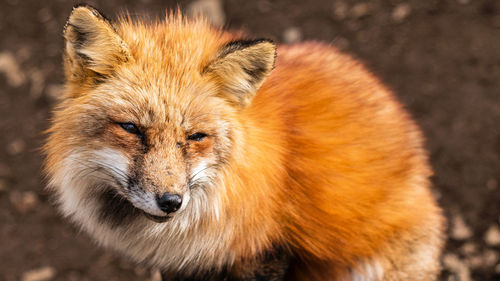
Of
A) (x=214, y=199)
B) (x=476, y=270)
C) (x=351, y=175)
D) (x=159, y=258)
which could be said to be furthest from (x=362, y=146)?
(x=476, y=270)

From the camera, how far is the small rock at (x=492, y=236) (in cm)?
379

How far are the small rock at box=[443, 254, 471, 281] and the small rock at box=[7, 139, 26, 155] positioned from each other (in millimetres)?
4165

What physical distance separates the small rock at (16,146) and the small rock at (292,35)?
303 cm

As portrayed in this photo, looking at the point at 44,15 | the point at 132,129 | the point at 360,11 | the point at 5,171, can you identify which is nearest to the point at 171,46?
the point at 132,129

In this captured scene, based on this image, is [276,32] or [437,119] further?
[276,32]

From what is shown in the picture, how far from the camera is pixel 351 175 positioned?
92.7 inches

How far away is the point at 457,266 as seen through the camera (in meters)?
3.74

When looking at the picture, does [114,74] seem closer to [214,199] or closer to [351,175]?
[214,199]

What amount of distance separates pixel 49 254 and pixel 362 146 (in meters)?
3.13

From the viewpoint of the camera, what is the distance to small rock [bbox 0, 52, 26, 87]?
17.1 feet

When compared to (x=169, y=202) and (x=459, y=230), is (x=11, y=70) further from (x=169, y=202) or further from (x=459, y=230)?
(x=459, y=230)

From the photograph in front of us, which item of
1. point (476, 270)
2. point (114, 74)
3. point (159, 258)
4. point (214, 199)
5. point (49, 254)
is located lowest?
point (49, 254)

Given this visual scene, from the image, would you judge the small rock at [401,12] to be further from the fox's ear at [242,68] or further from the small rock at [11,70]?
the small rock at [11,70]

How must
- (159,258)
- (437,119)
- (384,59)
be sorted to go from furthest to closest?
1. (384,59)
2. (437,119)
3. (159,258)
